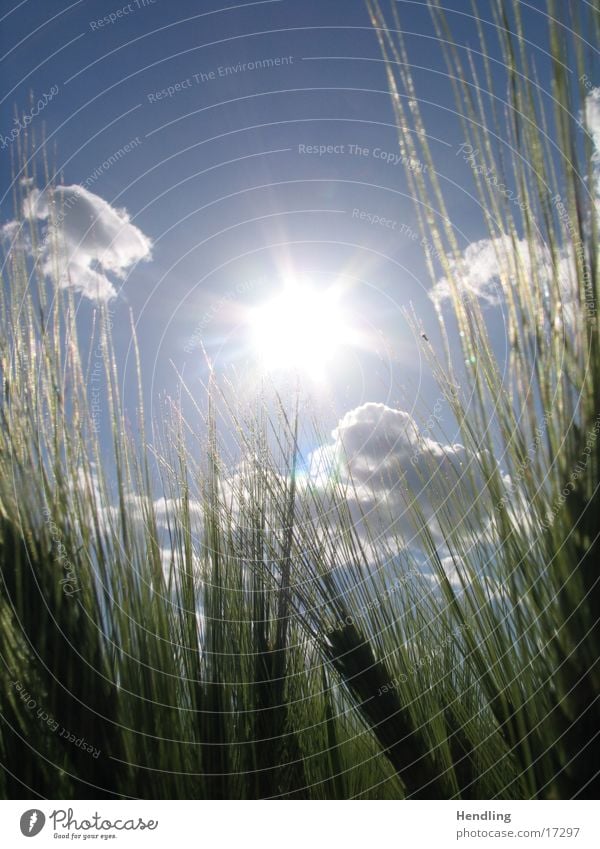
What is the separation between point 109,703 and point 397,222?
138 centimetres

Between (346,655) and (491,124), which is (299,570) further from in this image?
(491,124)

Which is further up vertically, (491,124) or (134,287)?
(134,287)

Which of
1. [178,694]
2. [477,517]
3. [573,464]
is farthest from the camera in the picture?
[178,694]

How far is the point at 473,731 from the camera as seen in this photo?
43.7 inches

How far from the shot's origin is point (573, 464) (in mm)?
864

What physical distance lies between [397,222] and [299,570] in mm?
1022

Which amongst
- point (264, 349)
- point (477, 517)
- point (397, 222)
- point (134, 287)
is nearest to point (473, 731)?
point (477, 517)

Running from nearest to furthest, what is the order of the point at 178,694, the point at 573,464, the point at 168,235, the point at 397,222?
the point at 573,464, the point at 178,694, the point at 397,222, the point at 168,235

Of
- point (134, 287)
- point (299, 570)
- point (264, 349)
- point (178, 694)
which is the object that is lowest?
point (178, 694)

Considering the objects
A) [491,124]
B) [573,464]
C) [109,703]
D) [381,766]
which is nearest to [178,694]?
[109,703]

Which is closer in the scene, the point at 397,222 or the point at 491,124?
the point at 491,124
